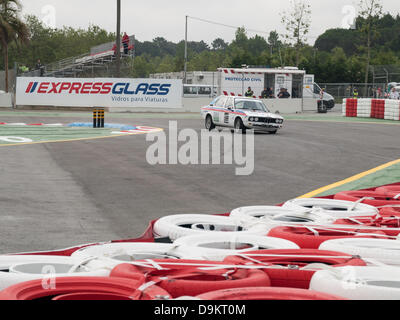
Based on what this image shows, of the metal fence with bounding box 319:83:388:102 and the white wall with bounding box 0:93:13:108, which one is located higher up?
the metal fence with bounding box 319:83:388:102

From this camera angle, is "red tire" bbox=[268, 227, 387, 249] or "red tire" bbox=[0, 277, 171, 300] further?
"red tire" bbox=[268, 227, 387, 249]

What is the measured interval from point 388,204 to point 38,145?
1292 cm

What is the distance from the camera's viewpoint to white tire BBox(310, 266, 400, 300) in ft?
11.5

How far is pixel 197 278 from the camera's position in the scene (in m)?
3.88

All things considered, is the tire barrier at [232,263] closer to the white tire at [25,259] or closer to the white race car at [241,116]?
the white tire at [25,259]

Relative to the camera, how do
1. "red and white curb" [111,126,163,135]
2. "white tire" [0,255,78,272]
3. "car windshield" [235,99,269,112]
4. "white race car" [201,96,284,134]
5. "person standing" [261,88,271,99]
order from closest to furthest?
"white tire" [0,255,78,272] → "red and white curb" [111,126,163,135] → "white race car" [201,96,284,134] → "car windshield" [235,99,269,112] → "person standing" [261,88,271,99]

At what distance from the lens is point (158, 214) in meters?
8.41

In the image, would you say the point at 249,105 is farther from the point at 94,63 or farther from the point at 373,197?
the point at 94,63

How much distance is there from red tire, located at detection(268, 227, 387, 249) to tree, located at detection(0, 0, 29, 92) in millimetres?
39371

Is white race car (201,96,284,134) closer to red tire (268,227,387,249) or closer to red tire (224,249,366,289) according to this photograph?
red tire (268,227,387,249)

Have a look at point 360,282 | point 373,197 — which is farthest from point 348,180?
point 360,282

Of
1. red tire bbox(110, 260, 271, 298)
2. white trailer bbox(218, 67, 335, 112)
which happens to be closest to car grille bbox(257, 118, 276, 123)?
white trailer bbox(218, 67, 335, 112)
